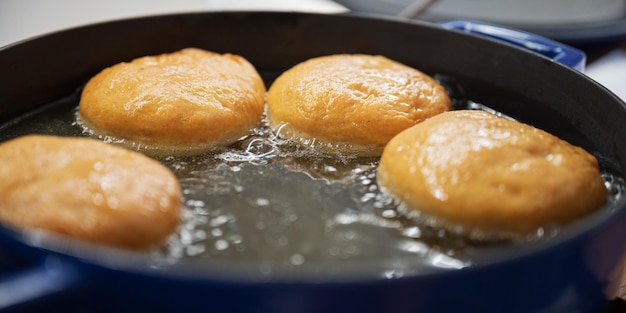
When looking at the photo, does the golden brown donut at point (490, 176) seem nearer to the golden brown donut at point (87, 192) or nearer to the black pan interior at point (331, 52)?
the black pan interior at point (331, 52)

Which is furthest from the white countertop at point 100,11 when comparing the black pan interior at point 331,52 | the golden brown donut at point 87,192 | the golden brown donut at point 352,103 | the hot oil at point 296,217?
the golden brown donut at point 87,192

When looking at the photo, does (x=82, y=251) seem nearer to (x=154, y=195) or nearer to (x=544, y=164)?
(x=154, y=195)

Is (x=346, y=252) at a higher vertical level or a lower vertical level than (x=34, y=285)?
lower

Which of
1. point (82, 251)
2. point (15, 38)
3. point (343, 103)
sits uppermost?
point (82, 251)

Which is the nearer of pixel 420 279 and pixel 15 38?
pixel 420 279

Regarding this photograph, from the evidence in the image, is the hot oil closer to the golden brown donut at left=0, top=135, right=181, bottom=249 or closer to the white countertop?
the golden brown donut at left=0, top=135, right=181, bottom=249

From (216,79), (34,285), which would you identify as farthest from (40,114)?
(34,285)
